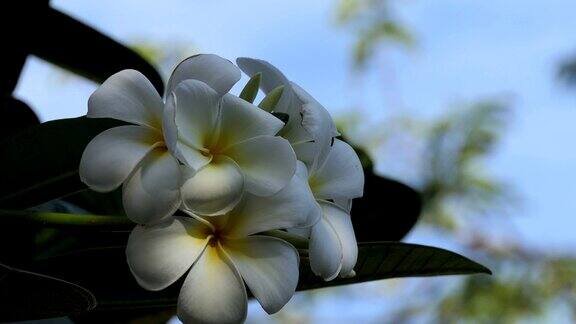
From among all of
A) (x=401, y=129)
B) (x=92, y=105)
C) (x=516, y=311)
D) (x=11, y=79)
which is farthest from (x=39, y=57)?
(x=401, y=129)

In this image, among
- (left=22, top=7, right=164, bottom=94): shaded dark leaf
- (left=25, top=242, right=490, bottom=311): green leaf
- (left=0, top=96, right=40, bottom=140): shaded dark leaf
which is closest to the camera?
(left=25, top=242, right=490, bottom=311): green leaf

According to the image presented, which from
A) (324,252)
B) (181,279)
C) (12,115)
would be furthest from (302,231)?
(12,115)

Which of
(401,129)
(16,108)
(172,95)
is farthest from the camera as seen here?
(401,129)

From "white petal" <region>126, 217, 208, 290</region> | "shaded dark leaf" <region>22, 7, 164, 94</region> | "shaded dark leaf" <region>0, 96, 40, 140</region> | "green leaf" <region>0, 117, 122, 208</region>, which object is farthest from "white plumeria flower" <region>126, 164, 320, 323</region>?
"shaded dark leaf" <region>22, 7, 164, 94</region>

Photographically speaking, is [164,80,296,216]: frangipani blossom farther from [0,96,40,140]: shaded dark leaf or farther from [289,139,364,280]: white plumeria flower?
[0,96,40,140]: shaded dark leaf

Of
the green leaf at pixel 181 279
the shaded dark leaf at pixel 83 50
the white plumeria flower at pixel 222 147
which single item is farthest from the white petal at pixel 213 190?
the shaded dark leaf at pixel 83 50

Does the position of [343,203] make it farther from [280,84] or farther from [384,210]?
[384,210]

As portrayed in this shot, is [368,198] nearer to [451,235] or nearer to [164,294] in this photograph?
[164,294]
